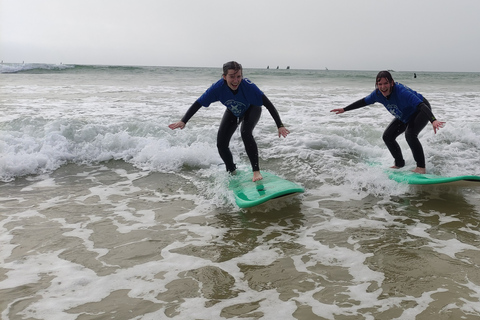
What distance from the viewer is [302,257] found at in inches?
133

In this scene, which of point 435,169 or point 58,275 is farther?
point 435,169

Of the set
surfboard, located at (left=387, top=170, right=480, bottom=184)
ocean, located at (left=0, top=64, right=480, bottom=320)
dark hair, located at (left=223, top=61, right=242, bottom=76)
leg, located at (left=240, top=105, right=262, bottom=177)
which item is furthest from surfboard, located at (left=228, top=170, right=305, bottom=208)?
surfboard, located at (left=387, top=170, right=480, bottom=184)

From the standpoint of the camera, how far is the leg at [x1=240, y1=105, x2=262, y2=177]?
518cm

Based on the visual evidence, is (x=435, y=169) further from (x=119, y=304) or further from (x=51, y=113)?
(x=51, y=113)

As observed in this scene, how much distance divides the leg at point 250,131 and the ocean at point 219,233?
0.61 metres

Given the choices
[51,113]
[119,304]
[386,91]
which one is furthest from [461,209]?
[51,113]

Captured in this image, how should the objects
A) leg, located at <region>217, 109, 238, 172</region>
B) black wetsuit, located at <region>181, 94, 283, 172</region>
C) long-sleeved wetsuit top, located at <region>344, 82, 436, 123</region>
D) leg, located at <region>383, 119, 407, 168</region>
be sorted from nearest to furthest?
black wetsuit, located at <region>181, 94, 283, 172</region> < long-sleeved wetsuit top, located at <region>344, 82, 436, 123</region> < leg, located at <region>217, 109, 238, 172</region> < leg, located at <region>383, 119, 407, 168</region>

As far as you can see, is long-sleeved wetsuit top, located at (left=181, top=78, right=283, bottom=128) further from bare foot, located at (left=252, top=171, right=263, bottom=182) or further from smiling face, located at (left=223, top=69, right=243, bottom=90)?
bare foot, located at (left=252, top=171, right=263, bottom=182)

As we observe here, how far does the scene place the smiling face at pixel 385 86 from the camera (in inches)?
210

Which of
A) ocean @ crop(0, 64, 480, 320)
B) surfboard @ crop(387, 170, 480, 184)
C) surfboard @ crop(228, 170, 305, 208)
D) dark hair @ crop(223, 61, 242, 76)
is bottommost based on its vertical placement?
ocean @ crop(0, 64, 480, 320)

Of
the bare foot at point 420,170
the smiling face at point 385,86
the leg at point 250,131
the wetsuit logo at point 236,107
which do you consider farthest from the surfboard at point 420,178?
the wetsuit logo at point 236,107

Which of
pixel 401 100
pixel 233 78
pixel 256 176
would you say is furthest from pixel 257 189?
pixel 401 100

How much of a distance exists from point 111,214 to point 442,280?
344 centimetres

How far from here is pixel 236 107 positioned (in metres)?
5.25
